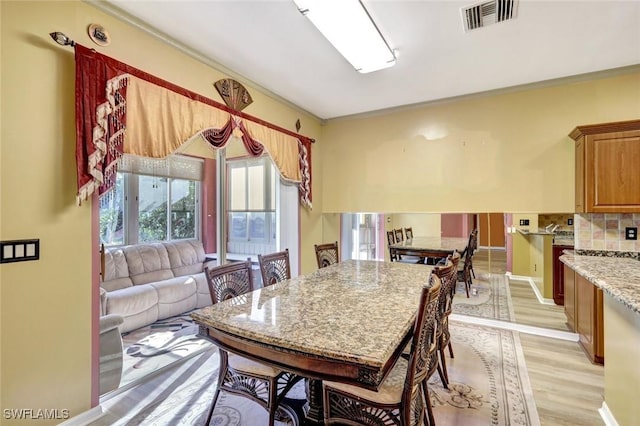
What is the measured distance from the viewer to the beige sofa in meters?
3.19

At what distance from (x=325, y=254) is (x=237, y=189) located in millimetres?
1819

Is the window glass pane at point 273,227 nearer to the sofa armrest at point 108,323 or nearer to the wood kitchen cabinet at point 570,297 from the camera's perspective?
the sofa armrest at point 108,323

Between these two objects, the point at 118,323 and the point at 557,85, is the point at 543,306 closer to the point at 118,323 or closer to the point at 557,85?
the point at 557,85

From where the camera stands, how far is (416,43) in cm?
234

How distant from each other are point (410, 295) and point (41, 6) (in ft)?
8.94

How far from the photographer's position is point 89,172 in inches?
70.2

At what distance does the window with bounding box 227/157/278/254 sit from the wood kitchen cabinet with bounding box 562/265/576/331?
11.1ft

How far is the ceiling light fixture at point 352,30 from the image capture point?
179 cm

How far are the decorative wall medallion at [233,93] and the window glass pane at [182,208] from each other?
193 cm

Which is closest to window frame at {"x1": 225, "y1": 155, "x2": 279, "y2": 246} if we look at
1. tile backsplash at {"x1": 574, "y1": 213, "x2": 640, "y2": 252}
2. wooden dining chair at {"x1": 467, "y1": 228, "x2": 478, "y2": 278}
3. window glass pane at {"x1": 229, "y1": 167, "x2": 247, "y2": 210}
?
window glass pane at {"x1": 229, "y1": 167, "x2": 247, "y2": 210}

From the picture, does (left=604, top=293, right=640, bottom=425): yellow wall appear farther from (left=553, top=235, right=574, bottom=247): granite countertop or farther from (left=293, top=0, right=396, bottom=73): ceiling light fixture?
(left=293, top=0, right=396, bottom=73): ceiling light fixture

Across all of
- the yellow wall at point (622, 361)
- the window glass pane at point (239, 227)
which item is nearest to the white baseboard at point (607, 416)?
the yellow wall at point (622, 361)

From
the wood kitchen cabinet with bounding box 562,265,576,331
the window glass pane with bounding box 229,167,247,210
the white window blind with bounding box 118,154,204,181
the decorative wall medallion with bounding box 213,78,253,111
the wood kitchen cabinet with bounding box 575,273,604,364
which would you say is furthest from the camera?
the window glass pane with bounding box 229,167,247,210

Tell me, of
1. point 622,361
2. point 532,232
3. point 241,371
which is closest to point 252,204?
→ point 241,371
